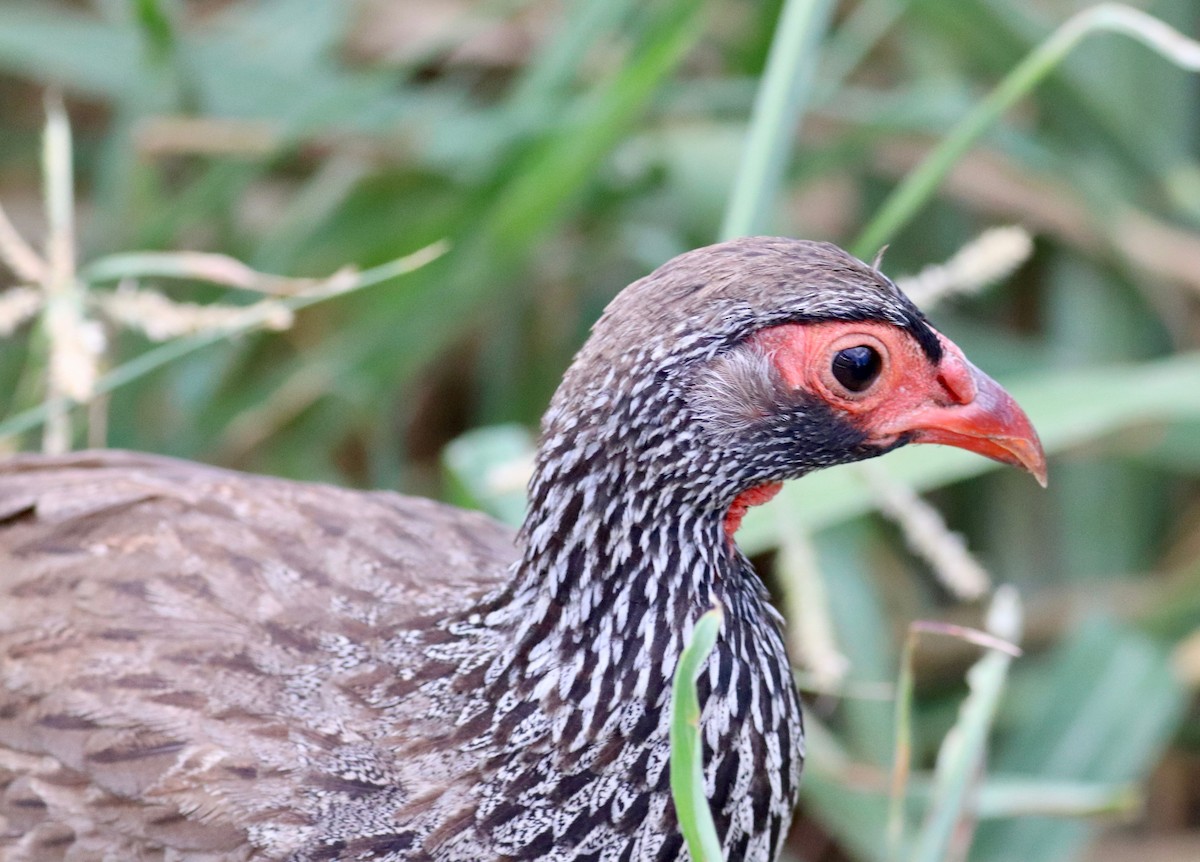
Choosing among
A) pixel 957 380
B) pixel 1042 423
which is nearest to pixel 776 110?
pixel 957 380

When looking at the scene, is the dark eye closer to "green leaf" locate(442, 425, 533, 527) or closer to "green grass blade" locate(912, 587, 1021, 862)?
"green grass blade" locate(912, 587, 1021, 862)

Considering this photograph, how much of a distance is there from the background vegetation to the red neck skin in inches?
30.7

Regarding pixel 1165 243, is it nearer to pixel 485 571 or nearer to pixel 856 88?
pixel 856 88

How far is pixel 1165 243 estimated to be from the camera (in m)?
3.11

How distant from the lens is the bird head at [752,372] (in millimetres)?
1519

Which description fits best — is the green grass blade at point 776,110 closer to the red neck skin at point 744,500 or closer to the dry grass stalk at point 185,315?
the red neck skin at point 744,500

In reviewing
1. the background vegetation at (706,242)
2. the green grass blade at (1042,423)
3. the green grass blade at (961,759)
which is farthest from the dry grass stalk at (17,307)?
the green grass blade at (961,759)

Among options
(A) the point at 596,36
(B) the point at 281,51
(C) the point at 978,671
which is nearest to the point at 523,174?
(A) the point at 596,36

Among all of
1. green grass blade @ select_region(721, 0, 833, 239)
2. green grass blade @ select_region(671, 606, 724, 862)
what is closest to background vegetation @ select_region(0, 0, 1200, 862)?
green grass blade @ select_region(721, 0, 833, 239)

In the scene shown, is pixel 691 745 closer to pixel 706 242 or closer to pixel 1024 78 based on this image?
pixel 1024 78

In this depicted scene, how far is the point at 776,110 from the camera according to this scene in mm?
1938

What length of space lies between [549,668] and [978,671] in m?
0.57

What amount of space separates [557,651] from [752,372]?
0.35m

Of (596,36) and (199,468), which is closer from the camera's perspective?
(199,468)
